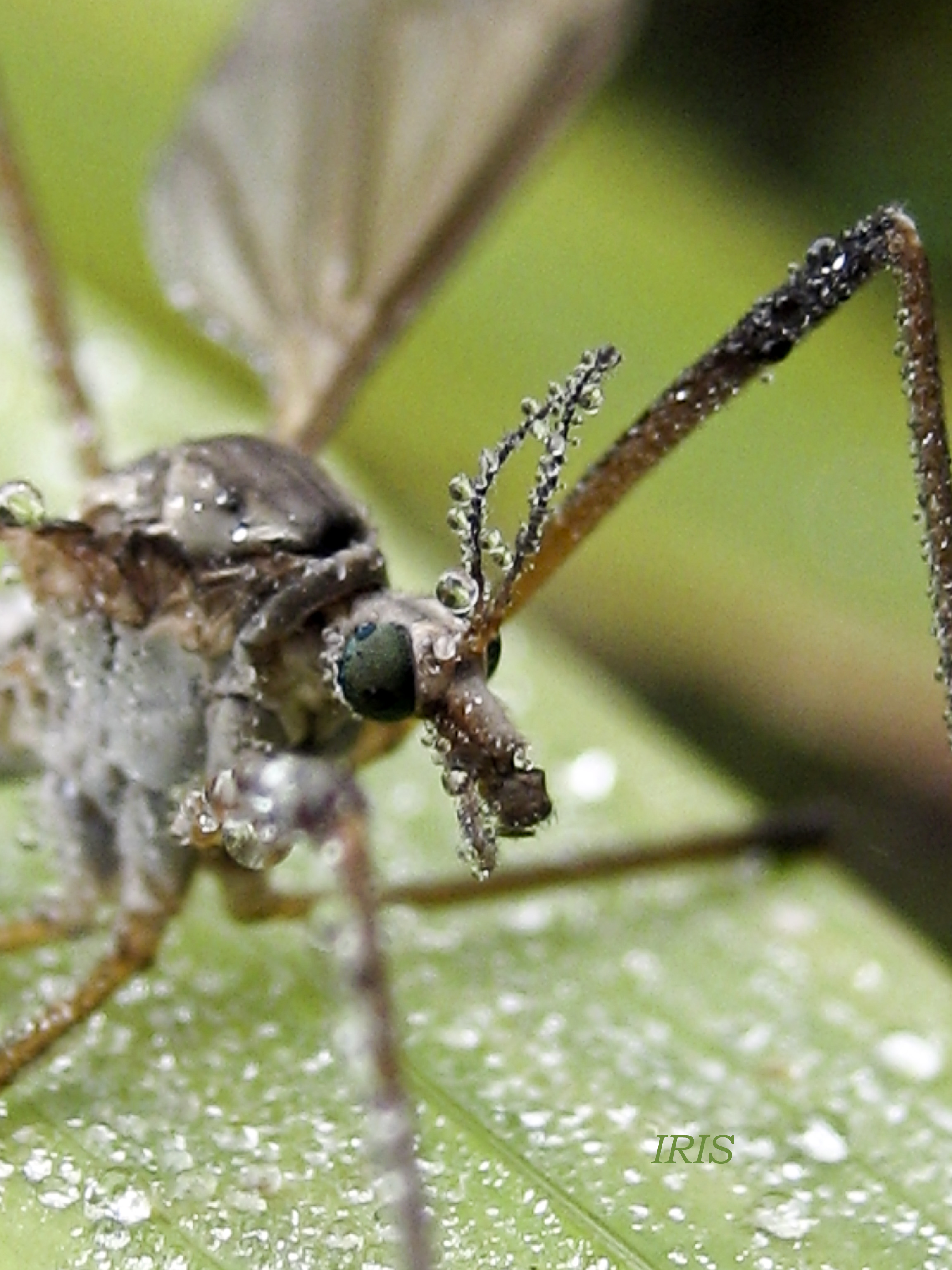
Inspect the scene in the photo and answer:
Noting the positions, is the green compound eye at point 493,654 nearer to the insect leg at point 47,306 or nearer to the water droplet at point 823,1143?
the water droplet at point 823,1143

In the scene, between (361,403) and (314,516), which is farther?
(361,403)

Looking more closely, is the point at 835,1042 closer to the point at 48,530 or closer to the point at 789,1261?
the point at 789,1261

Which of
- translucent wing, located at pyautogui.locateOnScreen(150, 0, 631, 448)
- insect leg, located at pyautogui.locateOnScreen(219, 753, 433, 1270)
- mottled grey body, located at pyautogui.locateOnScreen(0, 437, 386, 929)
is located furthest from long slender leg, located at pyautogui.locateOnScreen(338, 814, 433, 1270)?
translucent wing, located at pyautogui.locateOnScreen(150, 0, 631, 448)

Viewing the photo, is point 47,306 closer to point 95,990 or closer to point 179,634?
point 179,634

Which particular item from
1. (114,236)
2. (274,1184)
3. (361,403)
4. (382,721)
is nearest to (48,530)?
(382,721)

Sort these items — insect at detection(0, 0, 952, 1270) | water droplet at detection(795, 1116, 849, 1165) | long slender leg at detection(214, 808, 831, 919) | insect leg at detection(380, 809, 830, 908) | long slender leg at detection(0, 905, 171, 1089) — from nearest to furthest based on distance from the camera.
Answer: insect at detection(0, 0, 952, 1270) < long slender leg at detection(0, 905, 171, 1089) < water droplet at detection(795, 1116, 849, 1165) < long slender leg at detection(214, 808, 831, 919) < insect leg at detection(380, 809, 830, 908)

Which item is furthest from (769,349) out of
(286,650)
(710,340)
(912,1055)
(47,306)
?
(710,340)

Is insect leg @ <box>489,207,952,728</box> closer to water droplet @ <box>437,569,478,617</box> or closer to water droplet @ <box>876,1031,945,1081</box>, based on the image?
water droplet @ <box>437,569,478,617</box>
